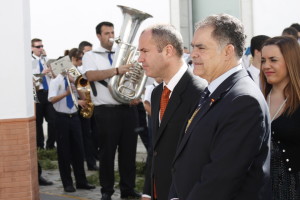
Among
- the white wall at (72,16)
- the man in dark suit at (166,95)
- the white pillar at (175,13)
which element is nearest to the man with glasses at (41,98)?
the white wall at (72,16)

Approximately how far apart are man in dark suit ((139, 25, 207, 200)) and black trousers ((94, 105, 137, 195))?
3221mm

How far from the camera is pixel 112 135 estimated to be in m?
8.00

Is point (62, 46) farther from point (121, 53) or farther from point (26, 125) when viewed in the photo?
point (26, 125)

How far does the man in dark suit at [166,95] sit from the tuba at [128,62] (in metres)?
3.32

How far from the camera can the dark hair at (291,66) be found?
455cm

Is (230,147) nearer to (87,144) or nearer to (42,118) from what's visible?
(87,144)

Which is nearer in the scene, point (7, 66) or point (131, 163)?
point (7, 66)

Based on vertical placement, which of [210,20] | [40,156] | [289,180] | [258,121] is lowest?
[40,156]

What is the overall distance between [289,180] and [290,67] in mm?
787

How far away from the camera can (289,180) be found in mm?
4395

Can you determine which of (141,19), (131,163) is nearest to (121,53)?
(141,19)

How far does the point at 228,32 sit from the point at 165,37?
1212mm

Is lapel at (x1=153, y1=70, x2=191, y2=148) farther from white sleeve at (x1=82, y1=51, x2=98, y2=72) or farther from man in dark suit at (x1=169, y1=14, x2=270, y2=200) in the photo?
white sleeve at (x1=82, y1=51, x2=98, y2=72)

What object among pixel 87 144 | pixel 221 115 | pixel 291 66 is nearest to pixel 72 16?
pixel 87 144
